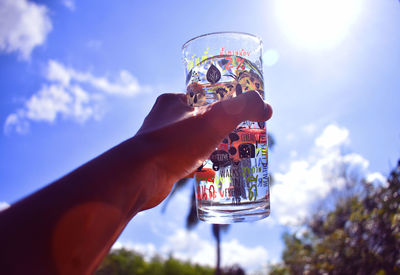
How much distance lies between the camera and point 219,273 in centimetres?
2248

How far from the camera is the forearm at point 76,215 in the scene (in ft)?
2.60

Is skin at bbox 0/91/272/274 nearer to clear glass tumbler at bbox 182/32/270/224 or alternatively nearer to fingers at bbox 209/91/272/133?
fingers at bbox 209/91/272/133

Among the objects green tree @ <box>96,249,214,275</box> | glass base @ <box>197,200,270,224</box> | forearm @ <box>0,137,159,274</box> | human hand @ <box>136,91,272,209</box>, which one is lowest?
forearm @ <box>0,137,159,274</box>

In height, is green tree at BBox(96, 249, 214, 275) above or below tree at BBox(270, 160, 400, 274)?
above

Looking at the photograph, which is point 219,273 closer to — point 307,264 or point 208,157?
point 307,264

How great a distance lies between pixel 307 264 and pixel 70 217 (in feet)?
22.0

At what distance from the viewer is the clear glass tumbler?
4.65 ft

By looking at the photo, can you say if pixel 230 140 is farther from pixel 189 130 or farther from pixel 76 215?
pixel 76 215

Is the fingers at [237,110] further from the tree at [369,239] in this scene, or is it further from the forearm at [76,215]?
the tree at [369,239]

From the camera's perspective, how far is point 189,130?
127 centimetres

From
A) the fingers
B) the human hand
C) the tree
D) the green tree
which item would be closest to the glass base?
the human hand

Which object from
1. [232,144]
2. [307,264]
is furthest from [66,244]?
[307,264]

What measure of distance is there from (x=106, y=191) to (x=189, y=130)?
41 cm

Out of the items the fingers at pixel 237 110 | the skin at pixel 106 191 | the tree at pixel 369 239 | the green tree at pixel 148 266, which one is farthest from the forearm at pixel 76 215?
the green tree at pixel 148 266
